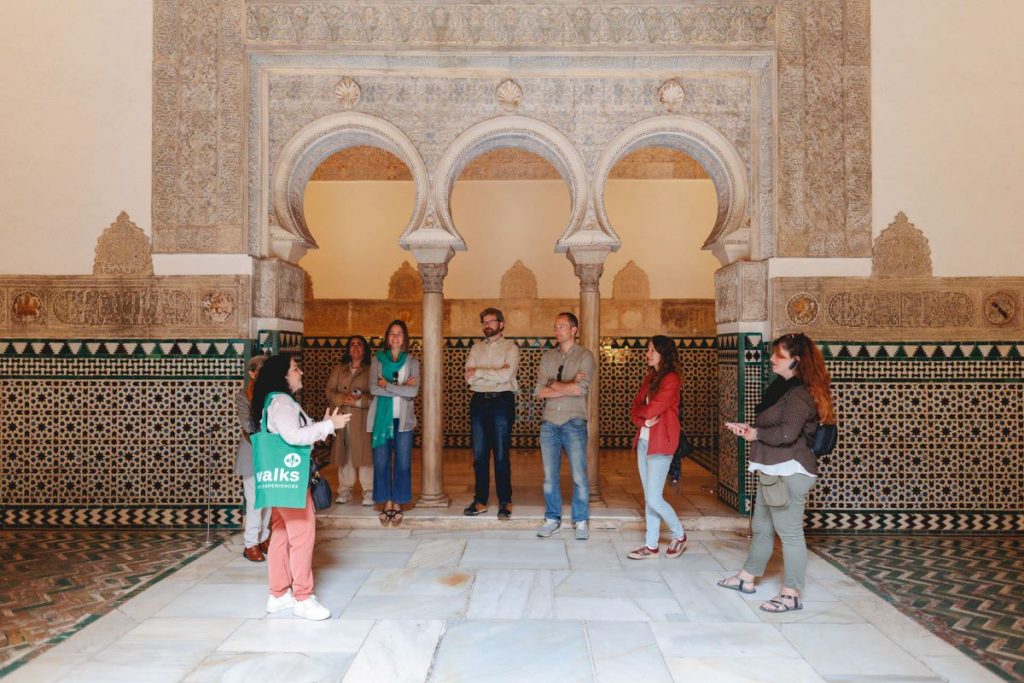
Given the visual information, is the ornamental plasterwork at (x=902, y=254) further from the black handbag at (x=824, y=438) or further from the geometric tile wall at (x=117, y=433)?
the geometric tile wall at (x=117, y=433)

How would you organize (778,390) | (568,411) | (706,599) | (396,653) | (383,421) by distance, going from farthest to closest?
(383,421) → (568,411) → (706,599) → (778,390) → (396,653)

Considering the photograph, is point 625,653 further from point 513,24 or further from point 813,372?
point 513,24

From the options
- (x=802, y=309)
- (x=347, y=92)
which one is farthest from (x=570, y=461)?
(x=347, y=92)

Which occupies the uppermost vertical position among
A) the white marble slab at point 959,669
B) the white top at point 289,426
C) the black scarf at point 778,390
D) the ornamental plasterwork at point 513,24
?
the ornamental plasterwork at point 513,24

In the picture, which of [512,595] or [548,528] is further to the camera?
[548,528]

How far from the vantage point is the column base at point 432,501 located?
17.4ft

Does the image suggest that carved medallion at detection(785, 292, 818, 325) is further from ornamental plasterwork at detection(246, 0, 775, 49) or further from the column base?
the column base

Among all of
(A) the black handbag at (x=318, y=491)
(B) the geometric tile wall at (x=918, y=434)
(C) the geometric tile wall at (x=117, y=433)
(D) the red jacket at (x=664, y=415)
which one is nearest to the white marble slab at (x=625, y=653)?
(D) the red jacket at (x=664, y=415)

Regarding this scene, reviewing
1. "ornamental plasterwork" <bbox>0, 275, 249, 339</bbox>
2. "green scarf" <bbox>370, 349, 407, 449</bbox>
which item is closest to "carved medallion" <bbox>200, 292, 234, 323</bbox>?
"ornamental plasterwork" <bbox>0, 275, 249, 339</bbox>

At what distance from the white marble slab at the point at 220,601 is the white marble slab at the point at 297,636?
0.19m

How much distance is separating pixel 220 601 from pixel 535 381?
198 inches

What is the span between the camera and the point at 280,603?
3461 mm

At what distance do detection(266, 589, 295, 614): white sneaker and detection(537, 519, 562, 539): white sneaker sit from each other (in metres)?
1.85

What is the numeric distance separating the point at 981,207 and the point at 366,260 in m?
6.09
